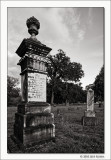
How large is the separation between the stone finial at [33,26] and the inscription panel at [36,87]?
1585mm

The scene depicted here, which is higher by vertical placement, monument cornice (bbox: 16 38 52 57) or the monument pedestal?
monument cornice (bbox: 16 38 52 57)

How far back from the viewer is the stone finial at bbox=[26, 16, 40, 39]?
15.8ft

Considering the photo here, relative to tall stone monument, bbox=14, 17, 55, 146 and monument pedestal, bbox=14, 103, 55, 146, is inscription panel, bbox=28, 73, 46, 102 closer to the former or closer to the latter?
tall stone monument, bbox=14, 17, 55, 146

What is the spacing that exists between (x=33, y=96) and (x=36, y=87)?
341mm

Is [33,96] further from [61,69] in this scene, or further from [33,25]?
[61,69]

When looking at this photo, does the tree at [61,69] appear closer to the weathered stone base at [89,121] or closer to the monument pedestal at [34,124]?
the weathered stone base at [89,121]

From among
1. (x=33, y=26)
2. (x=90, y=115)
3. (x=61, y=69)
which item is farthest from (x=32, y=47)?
(x=61, y=69)

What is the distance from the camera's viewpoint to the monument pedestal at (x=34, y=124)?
3.97m

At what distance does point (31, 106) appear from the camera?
169 inches

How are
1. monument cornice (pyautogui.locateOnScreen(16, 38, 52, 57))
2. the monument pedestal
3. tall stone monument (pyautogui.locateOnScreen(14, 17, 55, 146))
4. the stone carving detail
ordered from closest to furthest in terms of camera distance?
the monument pedestal, tall stone monument (pyautogui.locateOnScreen(14, 17, 55, 146)), monument cornice (pyautogui.locateOnScreen(16, 38, 52, 57)), the stone carving detail

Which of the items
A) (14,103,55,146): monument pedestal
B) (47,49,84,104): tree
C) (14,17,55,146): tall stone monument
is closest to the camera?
(14,103,55,146): monument pedestal

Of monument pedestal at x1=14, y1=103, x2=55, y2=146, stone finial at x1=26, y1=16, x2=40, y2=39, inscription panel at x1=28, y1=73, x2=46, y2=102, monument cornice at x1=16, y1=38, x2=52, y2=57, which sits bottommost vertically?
monument pedestal at x1=14, y1=103, x2=55, y2=146

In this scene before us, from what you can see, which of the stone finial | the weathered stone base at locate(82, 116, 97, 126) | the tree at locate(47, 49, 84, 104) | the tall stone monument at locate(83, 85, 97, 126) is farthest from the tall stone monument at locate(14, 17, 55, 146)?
the tree at locate(47, 49, 84, 104)

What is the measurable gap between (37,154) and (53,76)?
3497 cm
